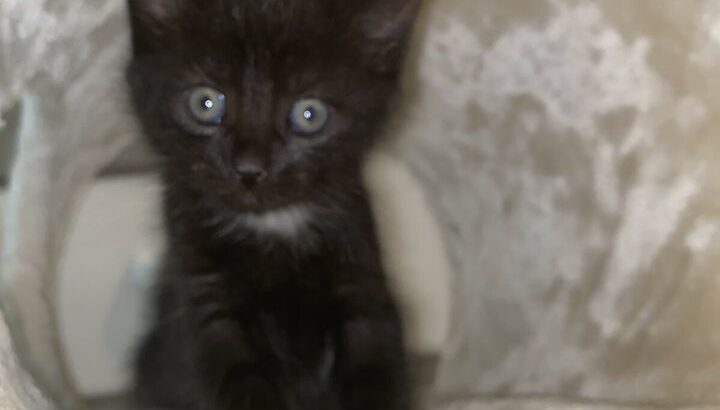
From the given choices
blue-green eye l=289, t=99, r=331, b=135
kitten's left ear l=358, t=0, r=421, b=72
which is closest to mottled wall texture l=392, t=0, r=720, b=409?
kitten's left ear l=358, t=0, r=421, b=72

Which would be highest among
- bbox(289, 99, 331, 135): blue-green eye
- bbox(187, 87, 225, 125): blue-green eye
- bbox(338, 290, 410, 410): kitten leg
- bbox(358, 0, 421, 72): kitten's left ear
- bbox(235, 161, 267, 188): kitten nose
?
bbox(358, 0, 421, 72): kitten's left ear

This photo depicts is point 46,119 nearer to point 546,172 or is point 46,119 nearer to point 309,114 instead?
point 309,114

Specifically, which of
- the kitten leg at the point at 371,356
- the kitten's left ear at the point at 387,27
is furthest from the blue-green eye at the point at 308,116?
the kitten leg at the point at 371,356

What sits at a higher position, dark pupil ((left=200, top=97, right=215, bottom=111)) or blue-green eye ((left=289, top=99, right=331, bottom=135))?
dark pupil ((left=200, top=97, right=215, bottom=111))

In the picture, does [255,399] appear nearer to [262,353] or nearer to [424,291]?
[262,353]

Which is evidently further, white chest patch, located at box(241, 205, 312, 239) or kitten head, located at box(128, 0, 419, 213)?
white chest patch, located at box(241, 205, 312, 239)

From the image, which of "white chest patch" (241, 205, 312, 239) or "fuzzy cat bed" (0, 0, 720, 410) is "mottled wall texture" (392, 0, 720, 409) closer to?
"fuzzy cat bed" (0, 0, 720, 410)
